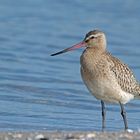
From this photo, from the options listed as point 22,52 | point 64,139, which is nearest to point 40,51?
point 22,52

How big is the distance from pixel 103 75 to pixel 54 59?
6838 mm

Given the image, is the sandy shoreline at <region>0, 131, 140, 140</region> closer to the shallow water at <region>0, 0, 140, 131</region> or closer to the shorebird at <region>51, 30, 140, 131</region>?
the shorebird at <region>51, 30, 140, 131</region>

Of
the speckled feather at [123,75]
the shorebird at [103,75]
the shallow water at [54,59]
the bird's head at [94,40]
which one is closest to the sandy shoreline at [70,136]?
the shorebird at [103,75]

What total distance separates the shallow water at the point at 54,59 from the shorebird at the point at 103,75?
0.79 m

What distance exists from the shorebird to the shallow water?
0.79m

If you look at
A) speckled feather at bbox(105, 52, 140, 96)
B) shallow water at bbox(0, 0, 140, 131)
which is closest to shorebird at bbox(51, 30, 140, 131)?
speckled feather at bbox(105, 52, 140, 96)

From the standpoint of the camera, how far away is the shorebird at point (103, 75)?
13.0 m

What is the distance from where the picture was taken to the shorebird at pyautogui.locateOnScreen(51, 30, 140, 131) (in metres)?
13.0

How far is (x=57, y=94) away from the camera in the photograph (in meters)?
16.3

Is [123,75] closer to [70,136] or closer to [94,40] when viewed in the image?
[94,40]

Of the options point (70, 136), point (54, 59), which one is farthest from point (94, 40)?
point (54, 59)

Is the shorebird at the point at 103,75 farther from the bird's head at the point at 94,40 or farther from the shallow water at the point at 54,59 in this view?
the shallow water at the point at 54,59

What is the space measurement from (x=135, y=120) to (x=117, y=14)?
12.1 metres

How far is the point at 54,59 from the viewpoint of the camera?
65.1 ft
